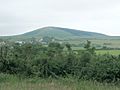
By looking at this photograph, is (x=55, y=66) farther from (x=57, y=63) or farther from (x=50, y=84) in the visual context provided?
(x=50, y=84)

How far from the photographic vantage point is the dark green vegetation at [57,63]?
1178 centimetres

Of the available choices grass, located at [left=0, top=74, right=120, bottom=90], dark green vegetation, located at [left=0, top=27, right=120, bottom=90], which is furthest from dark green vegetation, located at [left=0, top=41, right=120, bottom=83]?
grass, located at [left=0, top=74, right=120, bottom=90]

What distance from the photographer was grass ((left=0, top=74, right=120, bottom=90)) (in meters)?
9.71

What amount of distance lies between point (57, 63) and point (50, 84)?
231 centimetres

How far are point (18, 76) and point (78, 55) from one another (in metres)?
2.99

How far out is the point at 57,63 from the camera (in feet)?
41.9

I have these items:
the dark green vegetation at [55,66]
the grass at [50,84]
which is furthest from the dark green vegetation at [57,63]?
the grass at [50,84]

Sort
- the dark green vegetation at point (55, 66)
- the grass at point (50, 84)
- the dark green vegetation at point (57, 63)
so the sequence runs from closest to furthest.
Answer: the grass at point (50, 84) < the dark green vegetation at point (55, 66) < the dark green vegetation at point (57, 63)

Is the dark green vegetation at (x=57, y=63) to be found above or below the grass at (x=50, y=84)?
above

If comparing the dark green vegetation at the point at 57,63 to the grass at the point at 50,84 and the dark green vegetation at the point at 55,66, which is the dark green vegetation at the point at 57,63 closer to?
the dark green vegetation at the point at 55,66

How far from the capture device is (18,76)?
1263cm

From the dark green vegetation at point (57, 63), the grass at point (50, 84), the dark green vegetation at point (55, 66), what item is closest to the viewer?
the grass at point (50, 84)

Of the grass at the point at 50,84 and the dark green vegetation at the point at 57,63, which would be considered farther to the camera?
the dark green vegetation at the point at 57,63

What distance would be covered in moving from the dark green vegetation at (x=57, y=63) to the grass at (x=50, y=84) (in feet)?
2.38
